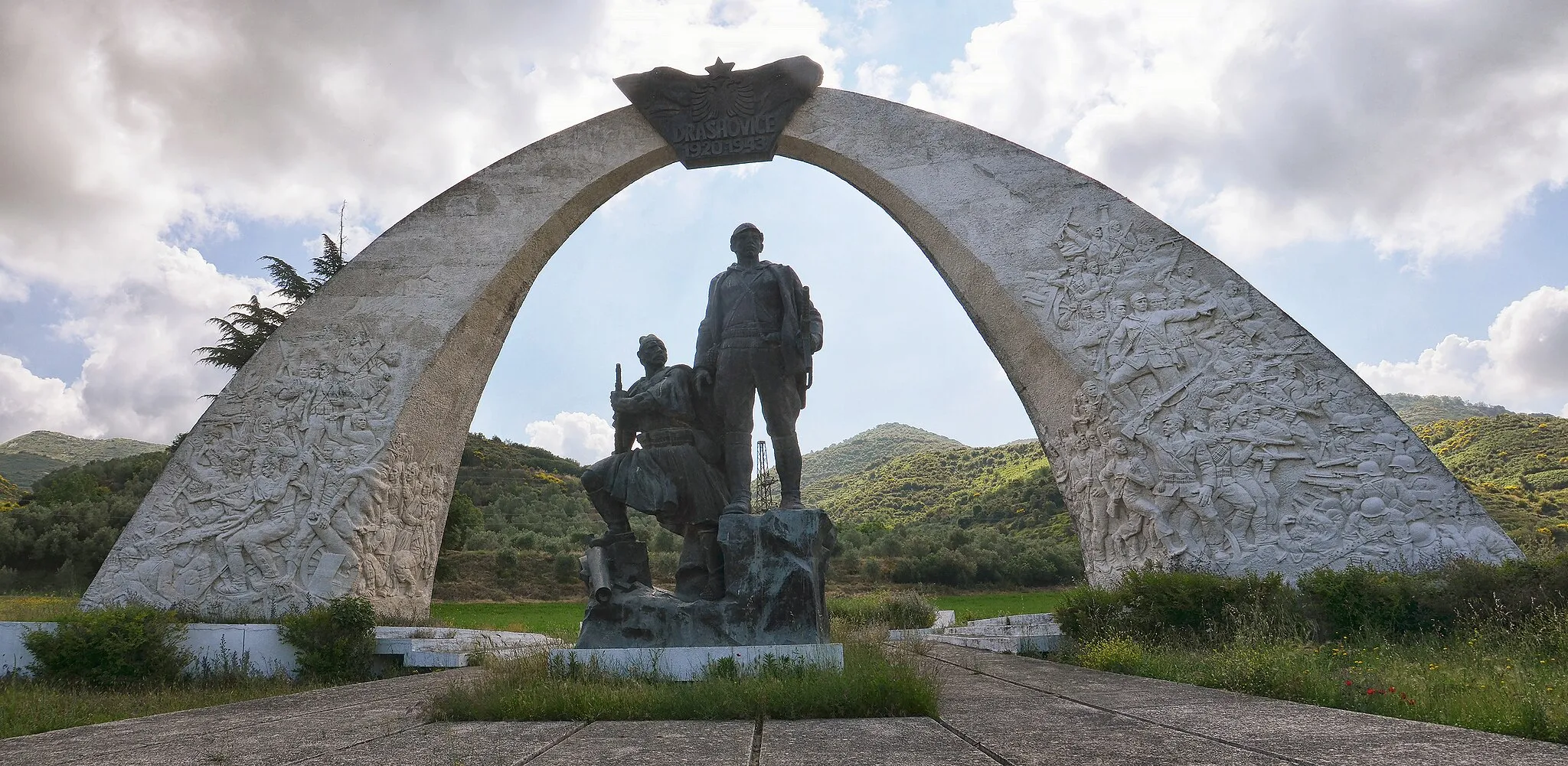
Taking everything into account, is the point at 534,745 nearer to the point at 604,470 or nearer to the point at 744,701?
the point at 744,701

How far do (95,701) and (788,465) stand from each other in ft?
16.2

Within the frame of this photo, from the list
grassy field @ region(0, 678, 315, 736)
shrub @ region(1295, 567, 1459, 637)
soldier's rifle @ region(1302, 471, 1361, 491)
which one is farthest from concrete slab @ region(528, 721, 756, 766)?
soldier's rifle @ region(1302, 471, 1361, 491)

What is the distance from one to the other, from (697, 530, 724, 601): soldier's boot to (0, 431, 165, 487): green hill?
47.3 meters

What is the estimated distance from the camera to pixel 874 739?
266 centimetres

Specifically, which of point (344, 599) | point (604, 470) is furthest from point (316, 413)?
point (604, 470)

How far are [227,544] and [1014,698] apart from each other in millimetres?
8231

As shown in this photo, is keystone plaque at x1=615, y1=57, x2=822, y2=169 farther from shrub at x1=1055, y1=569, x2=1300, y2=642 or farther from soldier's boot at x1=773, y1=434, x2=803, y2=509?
shrub at x1=1055, y1=569, x2=1300, y2=642

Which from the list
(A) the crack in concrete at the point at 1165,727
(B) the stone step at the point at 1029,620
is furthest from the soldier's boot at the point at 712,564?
(B) the stone step at the point at 1029,620

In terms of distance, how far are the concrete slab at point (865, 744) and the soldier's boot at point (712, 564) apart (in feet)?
4.95

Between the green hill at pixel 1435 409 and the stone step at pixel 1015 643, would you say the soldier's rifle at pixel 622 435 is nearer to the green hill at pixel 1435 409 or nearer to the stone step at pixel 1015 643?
the stone step at pixel 1015 643

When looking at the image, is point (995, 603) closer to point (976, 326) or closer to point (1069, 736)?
point (976, 326)

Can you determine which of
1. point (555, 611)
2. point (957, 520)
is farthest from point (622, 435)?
point (957, 520)

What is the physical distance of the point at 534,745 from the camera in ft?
8.68

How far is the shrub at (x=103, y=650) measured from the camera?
256 inches
